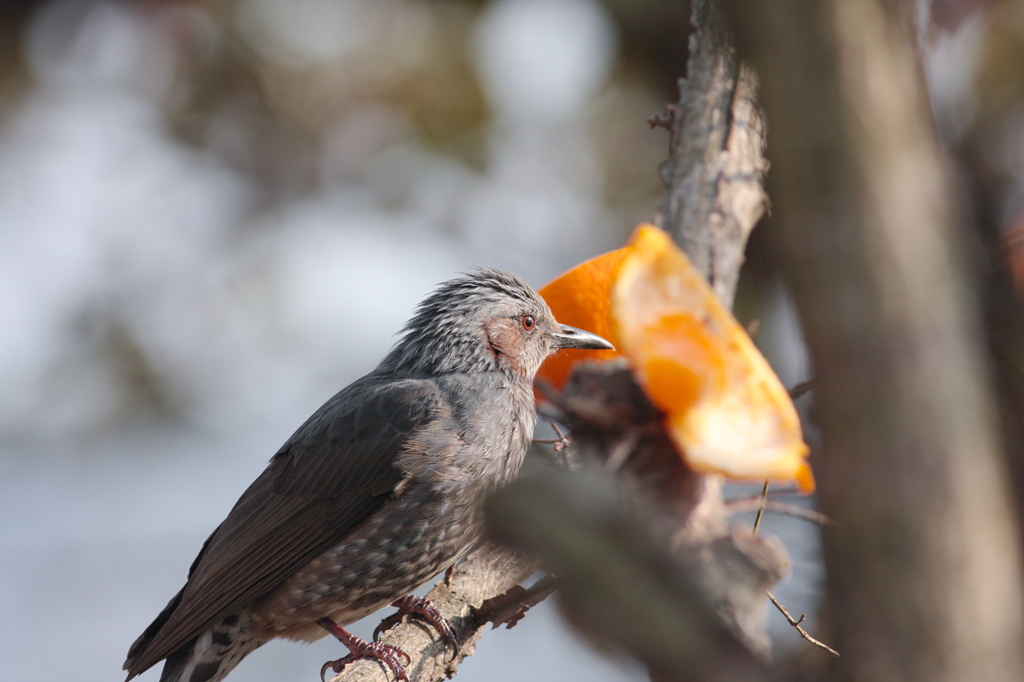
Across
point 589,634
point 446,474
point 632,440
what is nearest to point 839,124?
point 589,634

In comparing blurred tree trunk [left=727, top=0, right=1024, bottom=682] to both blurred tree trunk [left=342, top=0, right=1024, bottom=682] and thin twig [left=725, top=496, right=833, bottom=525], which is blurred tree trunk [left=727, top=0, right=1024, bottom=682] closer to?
blurred tree trunk [left=342, top=0, right=1024, bottom=682]

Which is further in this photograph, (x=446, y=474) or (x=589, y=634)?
(x=446, y=474)

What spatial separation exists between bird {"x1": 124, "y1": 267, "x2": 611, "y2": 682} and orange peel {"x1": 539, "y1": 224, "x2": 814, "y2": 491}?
6.58 ft

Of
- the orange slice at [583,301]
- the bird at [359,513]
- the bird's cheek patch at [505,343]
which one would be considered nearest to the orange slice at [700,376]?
the orange slice at [583,301]

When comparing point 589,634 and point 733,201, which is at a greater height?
point 733,201

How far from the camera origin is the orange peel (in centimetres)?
134

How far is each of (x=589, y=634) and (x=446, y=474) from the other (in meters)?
2.65

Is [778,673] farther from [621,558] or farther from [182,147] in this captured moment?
[182,147]

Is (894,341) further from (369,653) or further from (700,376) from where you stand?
(369,653)

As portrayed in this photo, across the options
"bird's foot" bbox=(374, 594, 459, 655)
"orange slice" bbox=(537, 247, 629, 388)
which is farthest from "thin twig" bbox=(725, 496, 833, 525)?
"bird's foot" bbox=(374, 594, 459, 655)

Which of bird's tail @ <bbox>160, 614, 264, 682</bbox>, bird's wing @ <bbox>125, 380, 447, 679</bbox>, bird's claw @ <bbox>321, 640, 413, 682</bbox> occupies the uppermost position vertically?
bird's wing @ <bbox>125, 380, 447, 679</bbox>

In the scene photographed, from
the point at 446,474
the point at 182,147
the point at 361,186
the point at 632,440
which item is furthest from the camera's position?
the point at 361,186

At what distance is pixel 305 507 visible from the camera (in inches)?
148

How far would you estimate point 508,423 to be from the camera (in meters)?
3.79
